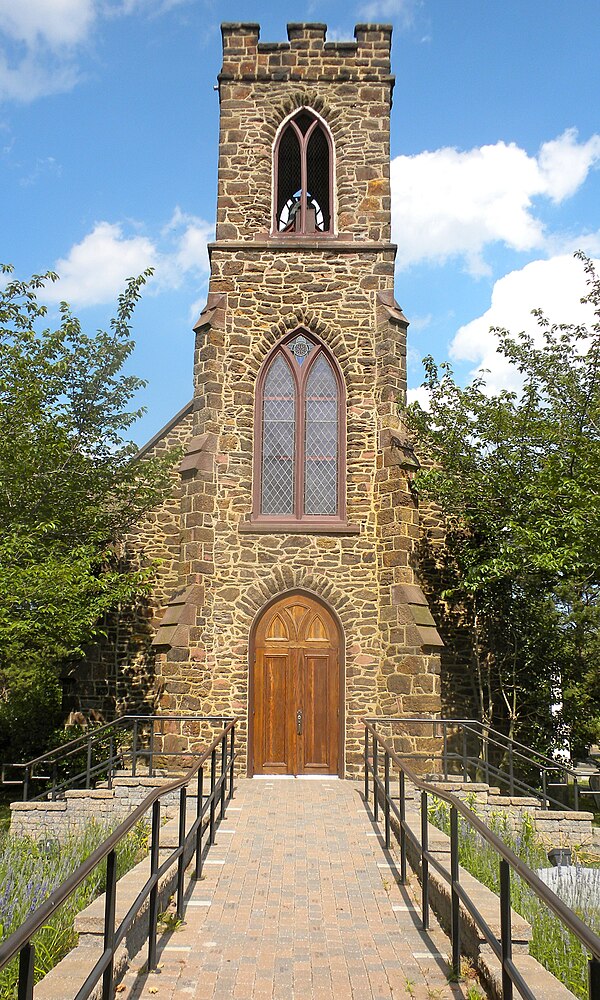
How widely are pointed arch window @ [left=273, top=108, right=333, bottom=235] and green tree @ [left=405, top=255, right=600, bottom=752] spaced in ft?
11.9

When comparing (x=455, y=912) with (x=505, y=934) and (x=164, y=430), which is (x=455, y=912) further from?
(x=164, y=430)

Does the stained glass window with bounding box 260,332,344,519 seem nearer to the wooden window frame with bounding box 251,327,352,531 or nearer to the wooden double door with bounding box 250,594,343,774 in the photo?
the wooden window frame with bounding box 251,327,352,531

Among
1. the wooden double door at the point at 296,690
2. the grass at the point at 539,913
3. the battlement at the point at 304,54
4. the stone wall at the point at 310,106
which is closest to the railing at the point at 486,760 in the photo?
the wooden double door at the point at 296,690

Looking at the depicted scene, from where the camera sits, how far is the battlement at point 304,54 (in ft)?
49.4

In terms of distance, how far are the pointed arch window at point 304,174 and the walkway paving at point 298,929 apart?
10.6 m

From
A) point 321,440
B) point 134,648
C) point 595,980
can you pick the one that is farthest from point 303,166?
point 595,980

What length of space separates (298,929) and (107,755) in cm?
978

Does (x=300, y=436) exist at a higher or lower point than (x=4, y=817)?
higher

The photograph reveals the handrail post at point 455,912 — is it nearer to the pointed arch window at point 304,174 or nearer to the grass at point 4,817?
the grass at point 4,817

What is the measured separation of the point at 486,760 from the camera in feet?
39.2

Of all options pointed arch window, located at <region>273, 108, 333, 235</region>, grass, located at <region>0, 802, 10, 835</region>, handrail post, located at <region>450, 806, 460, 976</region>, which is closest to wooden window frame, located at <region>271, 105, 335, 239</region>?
pointed arch window, located at <region>273, 108, 333, 235</region>

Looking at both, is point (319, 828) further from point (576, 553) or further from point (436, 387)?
point (436, 387)

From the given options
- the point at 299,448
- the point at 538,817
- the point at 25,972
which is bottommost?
the point at 538,817

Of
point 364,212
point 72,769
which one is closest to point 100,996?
point 72,769
